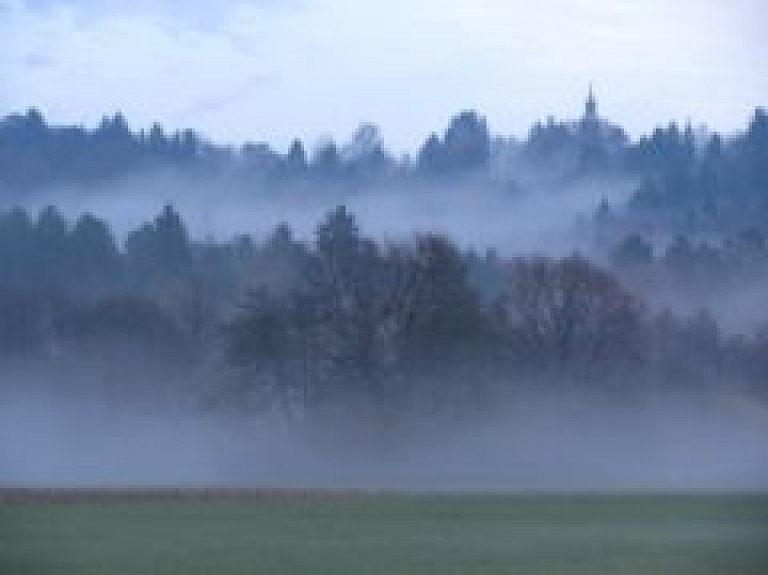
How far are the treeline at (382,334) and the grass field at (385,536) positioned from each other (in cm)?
2626

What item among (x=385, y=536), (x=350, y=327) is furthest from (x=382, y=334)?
(x=385, y=536)

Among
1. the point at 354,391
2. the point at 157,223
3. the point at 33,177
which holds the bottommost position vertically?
the point at 354,391

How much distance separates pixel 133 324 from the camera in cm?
8831

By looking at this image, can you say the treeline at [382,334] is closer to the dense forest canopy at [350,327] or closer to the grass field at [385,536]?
the dense forest canopy at [350,327]

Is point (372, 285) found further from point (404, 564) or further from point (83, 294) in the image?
point (404, 564)

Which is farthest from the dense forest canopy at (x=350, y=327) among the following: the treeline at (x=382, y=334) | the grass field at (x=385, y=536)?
the grass field at (x=385, y=536)

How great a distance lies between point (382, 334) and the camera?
73.8 metres

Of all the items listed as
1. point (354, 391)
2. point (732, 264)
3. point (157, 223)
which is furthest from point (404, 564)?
point (732, 264)

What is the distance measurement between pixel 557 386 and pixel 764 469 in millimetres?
10120

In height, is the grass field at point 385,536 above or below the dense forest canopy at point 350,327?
below

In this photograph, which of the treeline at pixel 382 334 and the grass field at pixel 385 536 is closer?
the grass field at pixel 385 536

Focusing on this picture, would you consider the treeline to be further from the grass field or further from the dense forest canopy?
the grass field

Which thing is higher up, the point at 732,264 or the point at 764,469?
the point at 732,264

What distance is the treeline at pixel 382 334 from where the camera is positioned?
73.2m
